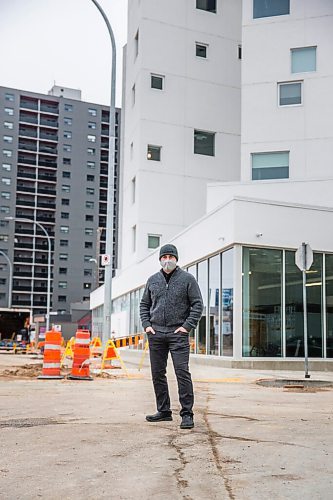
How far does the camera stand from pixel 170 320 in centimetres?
720

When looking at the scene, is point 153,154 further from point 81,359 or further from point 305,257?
point 81,359

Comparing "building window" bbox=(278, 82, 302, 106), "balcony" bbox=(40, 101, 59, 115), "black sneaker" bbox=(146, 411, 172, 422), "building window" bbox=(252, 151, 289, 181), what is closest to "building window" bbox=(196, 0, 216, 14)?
"building window" bbox=(278, 82, 302, 106)

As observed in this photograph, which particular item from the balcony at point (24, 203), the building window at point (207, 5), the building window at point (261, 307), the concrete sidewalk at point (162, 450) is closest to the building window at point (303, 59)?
the building window at point (207, 5)

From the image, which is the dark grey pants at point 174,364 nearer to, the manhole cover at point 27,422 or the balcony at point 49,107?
the manhole cover at point 27,422

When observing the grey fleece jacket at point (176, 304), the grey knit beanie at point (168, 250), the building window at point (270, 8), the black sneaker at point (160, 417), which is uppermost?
the building window at point (270, 8)

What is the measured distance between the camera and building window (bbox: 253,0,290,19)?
29.2m

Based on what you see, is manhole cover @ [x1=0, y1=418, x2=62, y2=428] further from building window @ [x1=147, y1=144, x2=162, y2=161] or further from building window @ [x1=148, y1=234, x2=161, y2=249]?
building window @ [x1=147, y1=144, x2=162, y2=161]

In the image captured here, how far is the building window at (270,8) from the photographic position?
29203mm

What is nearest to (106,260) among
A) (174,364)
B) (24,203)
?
(174,364)

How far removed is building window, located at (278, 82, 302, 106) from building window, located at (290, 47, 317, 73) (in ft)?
2.07

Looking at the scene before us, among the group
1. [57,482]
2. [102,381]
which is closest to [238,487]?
[57,482]

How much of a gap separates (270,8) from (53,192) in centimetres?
9185

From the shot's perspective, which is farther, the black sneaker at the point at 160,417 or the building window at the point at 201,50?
the building window at the point at 201,50

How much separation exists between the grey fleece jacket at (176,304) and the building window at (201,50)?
31415mm
